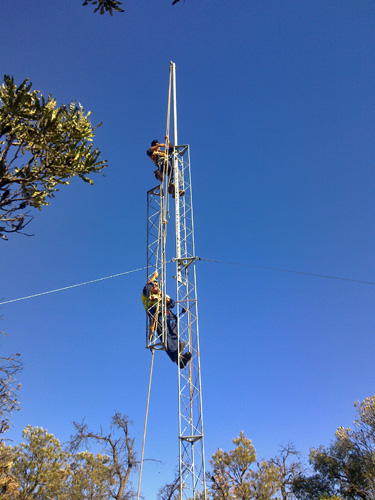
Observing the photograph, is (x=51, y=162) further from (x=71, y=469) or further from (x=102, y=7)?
(x=71, y=469)

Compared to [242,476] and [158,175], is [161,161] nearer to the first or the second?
[158,175]

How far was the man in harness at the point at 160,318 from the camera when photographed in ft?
34.0

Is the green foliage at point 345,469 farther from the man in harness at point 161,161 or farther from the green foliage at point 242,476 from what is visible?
the man in harness at point 161,161

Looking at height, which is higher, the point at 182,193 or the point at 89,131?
the point at 182,193

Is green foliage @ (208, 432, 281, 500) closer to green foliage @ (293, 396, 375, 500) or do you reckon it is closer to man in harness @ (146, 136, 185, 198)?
green foliage @ (293, 396, 375, 500)

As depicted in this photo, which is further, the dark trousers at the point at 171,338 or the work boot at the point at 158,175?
the work boot at the point at 158,175

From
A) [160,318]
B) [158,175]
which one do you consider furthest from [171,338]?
[158,175]

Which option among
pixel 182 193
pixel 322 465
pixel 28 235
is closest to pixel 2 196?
pixel 28 235

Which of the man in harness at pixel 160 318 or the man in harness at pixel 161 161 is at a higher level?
the man in harness at pixel 161 161

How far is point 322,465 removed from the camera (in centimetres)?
2278

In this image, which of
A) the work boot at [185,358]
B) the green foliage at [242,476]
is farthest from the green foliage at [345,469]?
the work boot at [185,358]

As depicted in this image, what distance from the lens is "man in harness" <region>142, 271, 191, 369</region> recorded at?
10352 millimetres

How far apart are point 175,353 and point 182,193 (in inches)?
195

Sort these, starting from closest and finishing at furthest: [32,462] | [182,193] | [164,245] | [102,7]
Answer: [102,7], [164,245], [182,193], [32,462]
